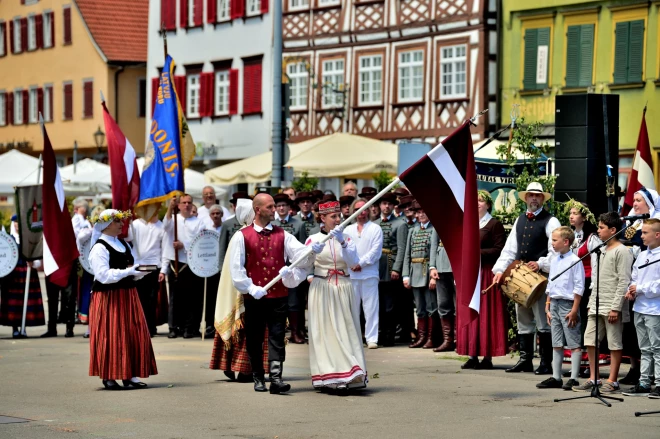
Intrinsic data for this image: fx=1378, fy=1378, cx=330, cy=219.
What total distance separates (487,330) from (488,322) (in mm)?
95

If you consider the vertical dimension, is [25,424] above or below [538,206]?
below

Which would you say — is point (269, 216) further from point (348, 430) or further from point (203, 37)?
point (203, 37)

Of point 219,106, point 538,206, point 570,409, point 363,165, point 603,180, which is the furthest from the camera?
point 219,106

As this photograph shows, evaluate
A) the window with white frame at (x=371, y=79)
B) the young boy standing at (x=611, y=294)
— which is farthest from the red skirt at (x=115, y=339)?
the window with white frame at (x=371, y=79)

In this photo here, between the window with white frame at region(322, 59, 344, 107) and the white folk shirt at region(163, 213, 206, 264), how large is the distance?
64.5 feet

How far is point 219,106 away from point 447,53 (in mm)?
11432

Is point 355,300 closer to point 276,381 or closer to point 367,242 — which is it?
point 276,381

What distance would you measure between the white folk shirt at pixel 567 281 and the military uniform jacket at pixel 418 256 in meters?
4.30

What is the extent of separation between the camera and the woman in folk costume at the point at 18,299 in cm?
1973

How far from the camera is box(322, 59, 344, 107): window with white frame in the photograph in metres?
39.7

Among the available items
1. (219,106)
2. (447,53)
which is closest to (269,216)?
(447,53)

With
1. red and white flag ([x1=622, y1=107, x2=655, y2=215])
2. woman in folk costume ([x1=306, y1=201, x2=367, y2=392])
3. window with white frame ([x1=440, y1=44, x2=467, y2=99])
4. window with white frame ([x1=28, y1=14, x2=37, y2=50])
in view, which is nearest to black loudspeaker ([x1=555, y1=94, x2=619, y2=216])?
red and white flag ([x1=622, y1=107, x2=655, y2=215])

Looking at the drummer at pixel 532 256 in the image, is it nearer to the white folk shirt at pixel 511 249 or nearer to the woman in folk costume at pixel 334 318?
the white folk shirt at pixel 511 249

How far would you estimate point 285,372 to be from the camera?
49.2 feet
